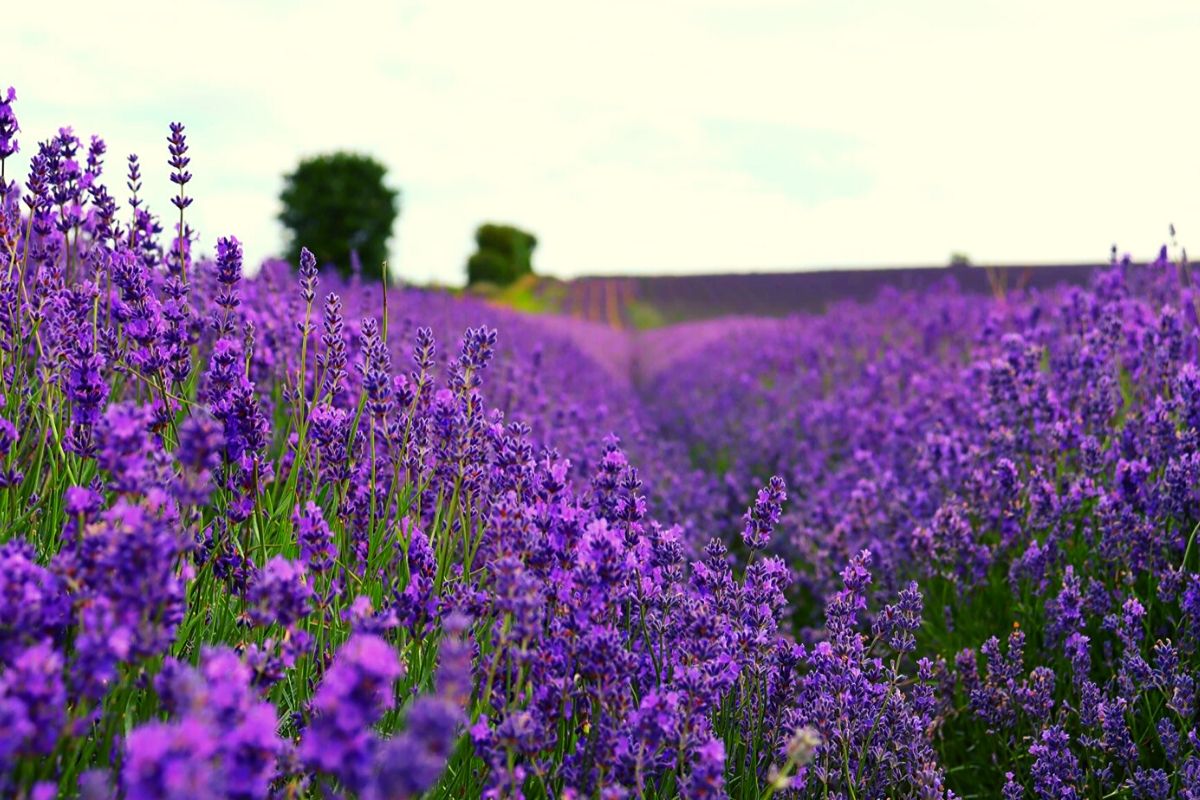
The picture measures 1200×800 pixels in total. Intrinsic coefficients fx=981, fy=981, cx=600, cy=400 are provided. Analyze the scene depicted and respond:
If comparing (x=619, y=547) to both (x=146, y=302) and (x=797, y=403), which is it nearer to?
(x=146, y=302)

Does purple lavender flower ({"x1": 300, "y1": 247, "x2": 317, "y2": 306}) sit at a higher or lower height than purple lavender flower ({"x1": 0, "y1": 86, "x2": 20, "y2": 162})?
lower

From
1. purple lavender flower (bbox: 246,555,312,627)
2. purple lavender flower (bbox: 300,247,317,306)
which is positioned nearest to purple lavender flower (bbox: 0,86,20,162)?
purple lavender flower (bbox: 300,247,317,306)

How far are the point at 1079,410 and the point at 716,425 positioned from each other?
3706mm

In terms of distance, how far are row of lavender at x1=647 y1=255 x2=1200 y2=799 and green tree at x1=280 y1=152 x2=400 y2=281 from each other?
70.5ft

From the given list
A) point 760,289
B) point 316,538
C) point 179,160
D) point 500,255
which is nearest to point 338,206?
point 760,289

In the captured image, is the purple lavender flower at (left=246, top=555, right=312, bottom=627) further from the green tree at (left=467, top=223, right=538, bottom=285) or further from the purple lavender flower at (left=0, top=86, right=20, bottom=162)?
the green tree at (left=467, top=223, right=538, bottom=285)

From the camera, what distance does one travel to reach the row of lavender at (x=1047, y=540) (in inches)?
96.6

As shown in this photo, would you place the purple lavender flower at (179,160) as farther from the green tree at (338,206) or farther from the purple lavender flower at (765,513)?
the green tree at (338,206)

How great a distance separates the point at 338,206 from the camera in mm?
25625

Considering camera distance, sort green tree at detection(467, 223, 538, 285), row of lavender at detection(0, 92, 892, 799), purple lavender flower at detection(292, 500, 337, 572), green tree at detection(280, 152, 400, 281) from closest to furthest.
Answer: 1. row of lavender at detection(0, 92, 892, 799)
2. purple lavender flower at detection(292, 500, 337, 572)
3. green tree at detection(280, 152, 400, 281)
4. green tree at detection(467, 223, 538, 285)

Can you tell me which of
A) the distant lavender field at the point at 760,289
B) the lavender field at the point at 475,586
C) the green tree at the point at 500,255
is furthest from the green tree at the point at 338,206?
the lavender field at the point at 475,586

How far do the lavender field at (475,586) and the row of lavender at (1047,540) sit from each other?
0.02m

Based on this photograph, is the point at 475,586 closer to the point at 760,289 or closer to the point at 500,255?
the point at 760,289

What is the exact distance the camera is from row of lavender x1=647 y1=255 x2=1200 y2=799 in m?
2.45
